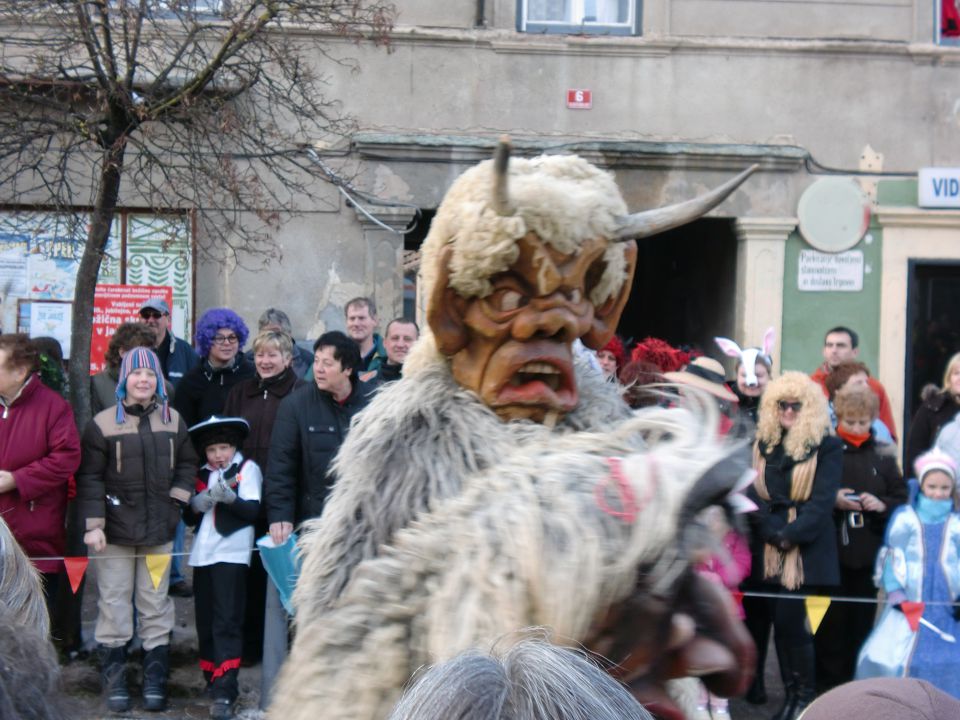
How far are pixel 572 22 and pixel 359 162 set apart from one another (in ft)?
7.57

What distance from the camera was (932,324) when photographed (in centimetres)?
1082

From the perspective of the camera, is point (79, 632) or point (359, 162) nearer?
point (79, 632)

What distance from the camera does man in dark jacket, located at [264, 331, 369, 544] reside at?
19.3 ft

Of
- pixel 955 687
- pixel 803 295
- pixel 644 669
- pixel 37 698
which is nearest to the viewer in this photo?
pixel 37 698

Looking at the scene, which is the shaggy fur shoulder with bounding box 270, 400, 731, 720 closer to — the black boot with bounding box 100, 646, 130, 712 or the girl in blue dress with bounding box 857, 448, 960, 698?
the black boot with bounding box 100, 646, 130, 712

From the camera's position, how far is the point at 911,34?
10.6 metres

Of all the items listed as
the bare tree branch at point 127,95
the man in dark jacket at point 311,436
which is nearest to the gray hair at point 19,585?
the man in dark jacket at point 311,436

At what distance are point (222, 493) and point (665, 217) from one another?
370 cm

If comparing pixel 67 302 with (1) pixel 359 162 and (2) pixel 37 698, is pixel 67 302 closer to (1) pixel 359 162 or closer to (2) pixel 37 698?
(1) pixel 359 162

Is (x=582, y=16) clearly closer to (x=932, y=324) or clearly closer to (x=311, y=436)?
(x=932, y=324)

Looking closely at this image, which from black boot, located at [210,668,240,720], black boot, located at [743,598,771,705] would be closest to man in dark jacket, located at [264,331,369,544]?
black boot, located at [210,668,240,720]

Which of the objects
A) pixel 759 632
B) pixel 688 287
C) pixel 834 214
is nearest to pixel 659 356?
pixel 759 632

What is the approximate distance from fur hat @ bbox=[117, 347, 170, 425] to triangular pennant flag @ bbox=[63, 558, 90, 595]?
0.74m

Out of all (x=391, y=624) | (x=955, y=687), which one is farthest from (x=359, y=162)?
(x=391, y=624)
